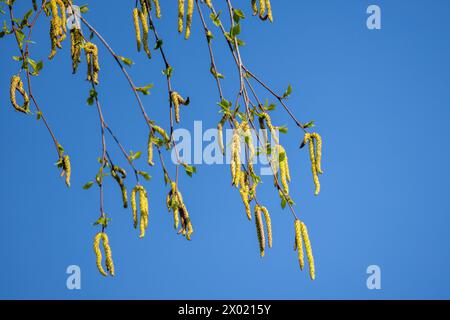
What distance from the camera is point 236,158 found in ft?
7.98

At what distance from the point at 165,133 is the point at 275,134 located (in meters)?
0.46

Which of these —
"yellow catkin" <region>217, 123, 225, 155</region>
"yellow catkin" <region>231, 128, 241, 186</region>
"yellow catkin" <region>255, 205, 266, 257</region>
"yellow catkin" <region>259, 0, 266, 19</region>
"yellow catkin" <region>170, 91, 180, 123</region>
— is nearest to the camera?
"yellow catkin" <region>231, 128, 241, 186</region>

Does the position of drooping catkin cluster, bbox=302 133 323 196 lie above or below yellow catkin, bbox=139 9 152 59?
below

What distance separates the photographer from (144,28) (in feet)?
9.39

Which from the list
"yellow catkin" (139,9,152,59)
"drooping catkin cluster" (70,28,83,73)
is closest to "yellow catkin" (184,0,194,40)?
"yellow catkin" (139,9,152,59)

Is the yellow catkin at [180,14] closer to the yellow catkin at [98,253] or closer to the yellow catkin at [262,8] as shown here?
the yellow catkin at [262,8]

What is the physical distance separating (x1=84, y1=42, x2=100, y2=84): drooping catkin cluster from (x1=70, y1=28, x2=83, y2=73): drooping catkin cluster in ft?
0.14

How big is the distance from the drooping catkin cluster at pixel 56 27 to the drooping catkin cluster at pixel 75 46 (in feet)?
0.14

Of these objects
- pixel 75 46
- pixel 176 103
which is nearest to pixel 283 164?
pixel 176 103

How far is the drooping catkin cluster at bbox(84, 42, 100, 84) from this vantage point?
2756 mm

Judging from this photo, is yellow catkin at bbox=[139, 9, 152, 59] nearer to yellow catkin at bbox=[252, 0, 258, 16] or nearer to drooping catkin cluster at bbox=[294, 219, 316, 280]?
yellow catkin at bbox=[252, 0, 258, 16]

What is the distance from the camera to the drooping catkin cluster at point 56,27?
2752 millimetres

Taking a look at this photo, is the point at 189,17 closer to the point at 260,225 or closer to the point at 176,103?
the point at 176,103

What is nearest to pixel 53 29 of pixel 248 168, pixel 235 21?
pixel 235 21
